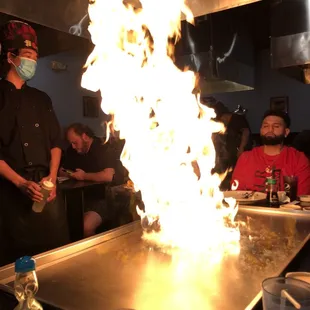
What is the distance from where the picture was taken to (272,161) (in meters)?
3.11

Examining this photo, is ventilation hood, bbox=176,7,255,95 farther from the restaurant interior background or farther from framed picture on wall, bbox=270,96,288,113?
framed picture on wall, bbox=270,96,288,113

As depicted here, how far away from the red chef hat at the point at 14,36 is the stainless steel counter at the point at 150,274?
4.22 feet

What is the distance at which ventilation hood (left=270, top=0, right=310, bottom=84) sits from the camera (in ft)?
11.0

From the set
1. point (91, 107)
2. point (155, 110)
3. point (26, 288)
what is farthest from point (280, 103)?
point (26, 288)

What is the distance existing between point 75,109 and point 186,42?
221 centimetres

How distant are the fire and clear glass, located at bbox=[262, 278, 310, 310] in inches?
30.8

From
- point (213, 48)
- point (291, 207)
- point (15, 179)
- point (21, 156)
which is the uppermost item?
point (213, 48)

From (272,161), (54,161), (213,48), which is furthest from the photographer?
(213,48)

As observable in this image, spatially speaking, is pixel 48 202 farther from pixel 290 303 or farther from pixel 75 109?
pixel 75 109

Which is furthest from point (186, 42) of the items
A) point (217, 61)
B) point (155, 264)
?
point (155, 264)

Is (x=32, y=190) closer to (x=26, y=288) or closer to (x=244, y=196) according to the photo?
(x=26, y=288)

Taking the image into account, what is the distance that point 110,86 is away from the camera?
6.86ft

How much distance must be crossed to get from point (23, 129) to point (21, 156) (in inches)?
6.5

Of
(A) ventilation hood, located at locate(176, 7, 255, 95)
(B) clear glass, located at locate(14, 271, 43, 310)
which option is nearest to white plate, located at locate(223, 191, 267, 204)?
(B) clear glass, located at locate(14, 271, 43, 310)
